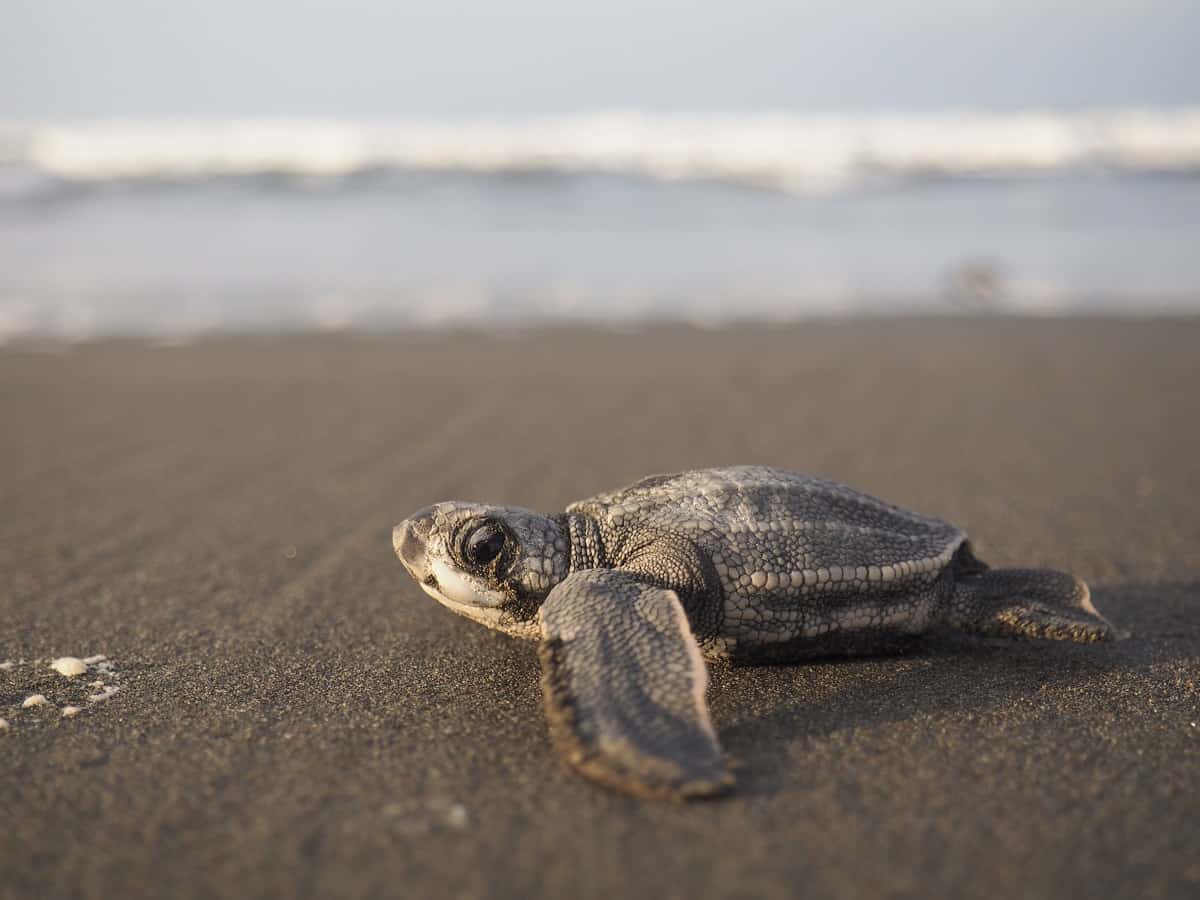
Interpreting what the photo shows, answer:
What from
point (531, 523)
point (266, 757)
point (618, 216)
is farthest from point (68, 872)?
point (618, 216)

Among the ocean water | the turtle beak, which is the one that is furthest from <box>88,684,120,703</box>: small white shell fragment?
the ocean water

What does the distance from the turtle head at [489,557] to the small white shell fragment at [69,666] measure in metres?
0.83

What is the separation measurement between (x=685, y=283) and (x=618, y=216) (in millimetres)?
6700

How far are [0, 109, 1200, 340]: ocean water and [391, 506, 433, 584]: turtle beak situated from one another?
586 cm

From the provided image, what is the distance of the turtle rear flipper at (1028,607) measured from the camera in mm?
2445

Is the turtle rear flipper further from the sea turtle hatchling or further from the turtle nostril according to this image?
the turtle nostril

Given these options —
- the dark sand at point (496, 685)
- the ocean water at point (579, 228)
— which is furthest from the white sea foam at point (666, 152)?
the dark sand at point (496, 685)

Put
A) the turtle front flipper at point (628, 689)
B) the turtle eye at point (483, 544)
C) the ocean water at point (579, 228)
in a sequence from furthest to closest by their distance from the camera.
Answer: the ocean water at point (579, 228) → the turtle eye at point (483, 544) → the turtle front flipper at point (628, 689)

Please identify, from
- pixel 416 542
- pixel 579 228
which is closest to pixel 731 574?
pixel 416 542

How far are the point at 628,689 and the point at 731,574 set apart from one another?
46cm

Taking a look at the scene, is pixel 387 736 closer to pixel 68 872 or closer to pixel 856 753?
pixel 68 872

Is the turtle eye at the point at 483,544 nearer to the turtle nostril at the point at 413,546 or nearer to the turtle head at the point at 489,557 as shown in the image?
the turtle head at the point at 489,557

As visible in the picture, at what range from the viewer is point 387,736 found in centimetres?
210

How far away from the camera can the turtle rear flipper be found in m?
2.45
